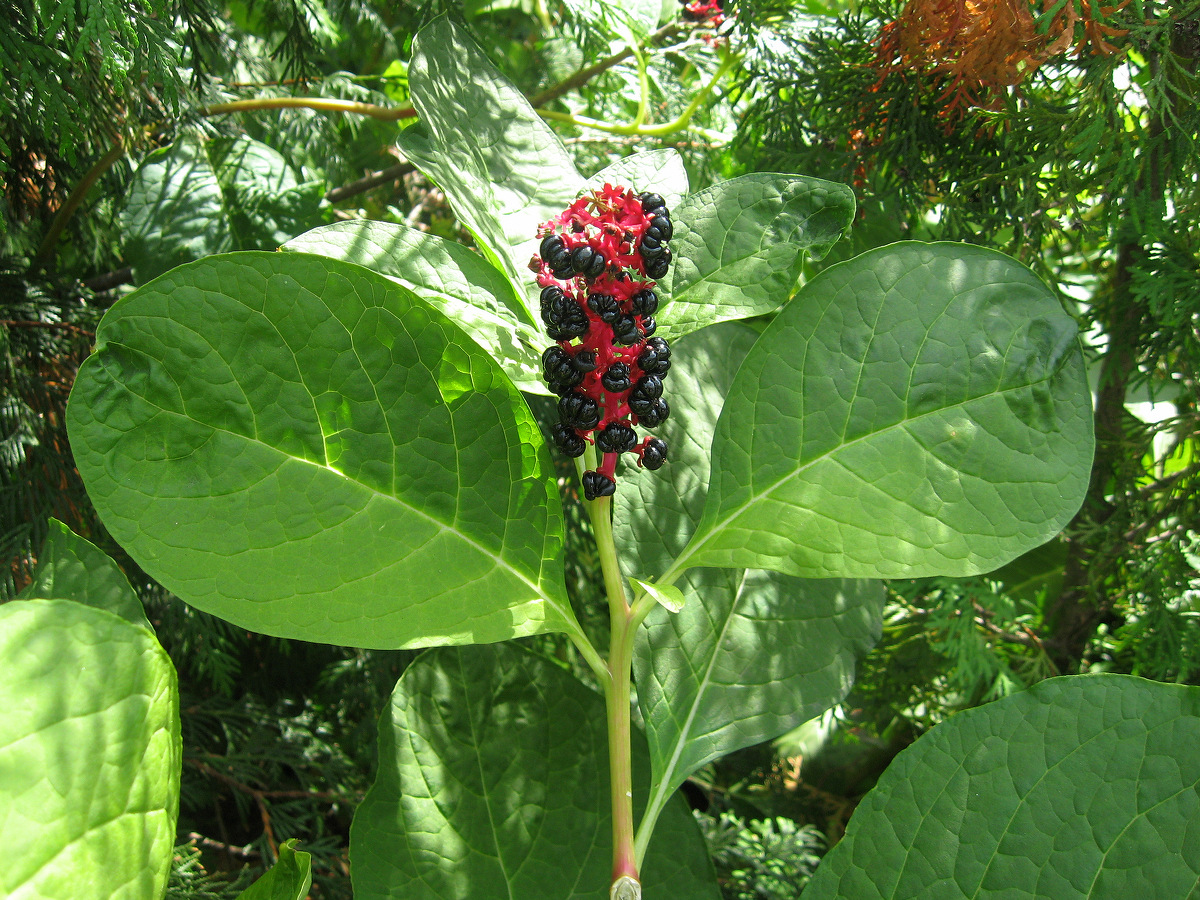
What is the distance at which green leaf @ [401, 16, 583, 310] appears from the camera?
0.49 meters

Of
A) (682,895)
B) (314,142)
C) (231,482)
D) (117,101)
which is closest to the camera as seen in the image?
(231,482)

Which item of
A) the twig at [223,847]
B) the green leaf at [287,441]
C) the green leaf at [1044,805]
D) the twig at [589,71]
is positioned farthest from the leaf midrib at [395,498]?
the twig at [589,71]

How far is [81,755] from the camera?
33cm

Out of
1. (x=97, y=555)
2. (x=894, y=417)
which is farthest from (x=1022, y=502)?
(x=97, y=555)

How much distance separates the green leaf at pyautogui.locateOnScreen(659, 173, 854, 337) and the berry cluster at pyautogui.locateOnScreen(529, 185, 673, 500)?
4 cm

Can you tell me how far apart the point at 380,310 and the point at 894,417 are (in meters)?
0.27

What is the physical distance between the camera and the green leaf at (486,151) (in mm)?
487

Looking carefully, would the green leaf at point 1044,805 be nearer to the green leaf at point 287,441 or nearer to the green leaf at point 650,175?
the green leaf at point 287,441

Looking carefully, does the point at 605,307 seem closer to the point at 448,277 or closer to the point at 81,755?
the point at 448,277

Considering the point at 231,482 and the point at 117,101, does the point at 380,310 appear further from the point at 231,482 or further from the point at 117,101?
the point at 117,101

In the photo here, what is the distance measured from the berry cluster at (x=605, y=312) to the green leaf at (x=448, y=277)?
34 millimetres

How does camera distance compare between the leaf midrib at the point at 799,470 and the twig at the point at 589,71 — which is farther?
the twig at the point at 589,71

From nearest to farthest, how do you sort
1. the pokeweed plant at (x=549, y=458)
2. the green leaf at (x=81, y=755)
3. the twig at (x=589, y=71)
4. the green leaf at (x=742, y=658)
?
1. the green leaf at (x=81, y=755)
2. the pokeweed plant at (x=549, y=458)
3. the green leaf at (x=742, y=658)
4. the twig at (x=589, y=71)

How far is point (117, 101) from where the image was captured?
631 millimetres
